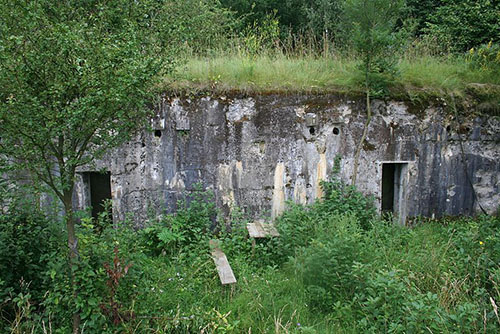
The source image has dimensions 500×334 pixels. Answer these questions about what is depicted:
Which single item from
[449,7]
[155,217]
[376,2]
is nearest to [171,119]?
[155,217]

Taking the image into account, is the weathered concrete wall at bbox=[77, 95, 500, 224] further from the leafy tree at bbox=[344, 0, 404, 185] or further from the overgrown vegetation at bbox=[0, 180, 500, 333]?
the overgrown vegetation at bbox=[0, 180, 500, 333]

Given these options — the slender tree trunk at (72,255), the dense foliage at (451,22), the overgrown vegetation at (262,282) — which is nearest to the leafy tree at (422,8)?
the dense foliage at (451,22)

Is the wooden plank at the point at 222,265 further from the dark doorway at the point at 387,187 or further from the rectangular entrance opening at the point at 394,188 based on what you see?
the dark doorway at the point at 387,187

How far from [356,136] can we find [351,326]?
11.7 ft

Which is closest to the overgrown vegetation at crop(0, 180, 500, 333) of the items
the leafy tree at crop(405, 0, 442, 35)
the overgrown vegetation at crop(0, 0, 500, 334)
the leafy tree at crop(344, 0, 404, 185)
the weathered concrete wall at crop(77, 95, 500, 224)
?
the overgrown vegetation at crop(0, 0, 500, 334)

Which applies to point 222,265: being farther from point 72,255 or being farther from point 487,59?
point 487,59

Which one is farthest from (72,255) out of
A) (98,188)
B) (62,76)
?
(98,188)

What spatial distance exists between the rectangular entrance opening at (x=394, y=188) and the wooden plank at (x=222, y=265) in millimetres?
3319

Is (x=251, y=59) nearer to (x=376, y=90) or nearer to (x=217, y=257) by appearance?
(x=376, y=90)

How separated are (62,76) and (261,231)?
136 inches

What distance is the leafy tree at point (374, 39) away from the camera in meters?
5.90

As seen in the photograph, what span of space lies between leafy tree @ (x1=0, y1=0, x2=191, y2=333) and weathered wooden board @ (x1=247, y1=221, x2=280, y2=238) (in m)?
2.64

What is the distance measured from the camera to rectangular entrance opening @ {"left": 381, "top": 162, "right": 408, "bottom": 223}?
649 centimetres

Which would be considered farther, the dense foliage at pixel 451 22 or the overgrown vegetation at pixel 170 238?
the dense foliage at pixel 451 22
